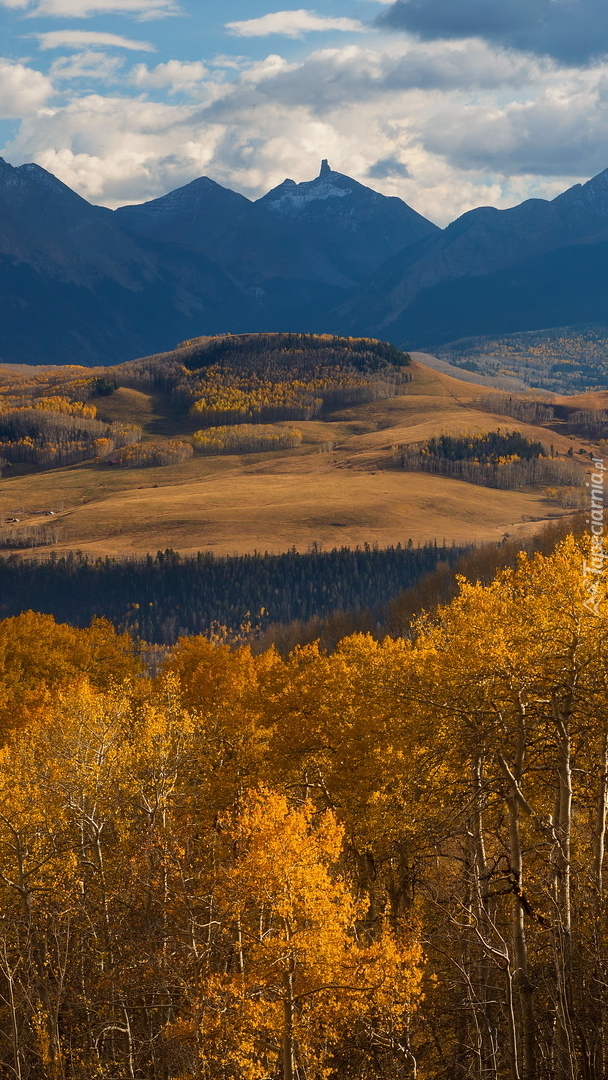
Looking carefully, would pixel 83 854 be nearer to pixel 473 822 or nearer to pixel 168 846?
pixel 168 846

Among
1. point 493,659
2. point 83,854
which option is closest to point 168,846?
point 83,854

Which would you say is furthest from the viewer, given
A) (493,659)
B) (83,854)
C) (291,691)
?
(291,691)

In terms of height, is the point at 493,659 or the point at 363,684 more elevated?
the point at 493,659

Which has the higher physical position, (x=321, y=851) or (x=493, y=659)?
(x=493, y=659)

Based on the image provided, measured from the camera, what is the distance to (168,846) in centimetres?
3688

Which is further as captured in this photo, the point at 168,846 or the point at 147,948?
the point at 168,846

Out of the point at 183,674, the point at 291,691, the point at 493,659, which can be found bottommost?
the point at 183,674

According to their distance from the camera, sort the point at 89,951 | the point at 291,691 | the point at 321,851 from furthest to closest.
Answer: the point at 291,691 → the point at 89,951 → the point at 321,851

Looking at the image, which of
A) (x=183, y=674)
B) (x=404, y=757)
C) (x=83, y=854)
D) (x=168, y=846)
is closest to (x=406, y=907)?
(x=404, y=757)

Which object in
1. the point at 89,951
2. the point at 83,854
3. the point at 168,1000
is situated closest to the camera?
the point at 168,1000

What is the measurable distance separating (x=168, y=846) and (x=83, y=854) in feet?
12.1

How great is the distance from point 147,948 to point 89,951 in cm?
434

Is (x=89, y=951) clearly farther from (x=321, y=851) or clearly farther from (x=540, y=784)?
(x=540, y=784)

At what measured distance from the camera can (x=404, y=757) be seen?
3684 centimetres
